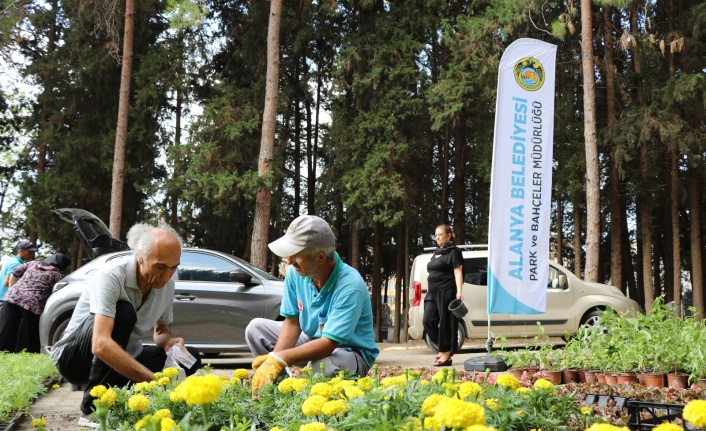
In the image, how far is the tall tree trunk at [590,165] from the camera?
52.4ft

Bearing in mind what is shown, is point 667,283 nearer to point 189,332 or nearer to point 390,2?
point 390,2

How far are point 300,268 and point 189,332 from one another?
586 cm

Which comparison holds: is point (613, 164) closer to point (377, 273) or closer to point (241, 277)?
point (377, 273)

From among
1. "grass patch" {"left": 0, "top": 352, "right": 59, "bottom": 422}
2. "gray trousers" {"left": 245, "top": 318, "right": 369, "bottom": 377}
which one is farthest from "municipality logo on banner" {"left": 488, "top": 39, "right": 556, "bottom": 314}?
"grass patch" {"left": 0, "top": 352, "right": 59, "bottom": 422}

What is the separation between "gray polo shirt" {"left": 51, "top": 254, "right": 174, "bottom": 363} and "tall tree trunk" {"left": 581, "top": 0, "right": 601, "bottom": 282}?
1296 cm

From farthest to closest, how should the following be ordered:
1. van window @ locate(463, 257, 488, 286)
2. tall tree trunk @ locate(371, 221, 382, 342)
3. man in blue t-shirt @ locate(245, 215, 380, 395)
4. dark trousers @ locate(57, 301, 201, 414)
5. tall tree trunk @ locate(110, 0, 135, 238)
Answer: tall tree trunk @ locate(371, 221, 382, 342), tall tree trunk @ locate(110, 0, 135, 238), van window @ locate(463, 257, 488, 286), dark trousers @ locate(57, 301, 201, 414), man in blue t-shirt @ locate(245, 215, 380, 395)

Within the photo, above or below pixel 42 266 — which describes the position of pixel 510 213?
above

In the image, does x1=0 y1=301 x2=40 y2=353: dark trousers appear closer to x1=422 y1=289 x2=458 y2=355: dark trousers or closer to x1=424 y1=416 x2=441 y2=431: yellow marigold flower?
x1=422 y1=289 x2=458 y2=355: dark trousers

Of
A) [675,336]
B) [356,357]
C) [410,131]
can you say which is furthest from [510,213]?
[410,131]

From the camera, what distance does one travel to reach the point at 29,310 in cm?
976

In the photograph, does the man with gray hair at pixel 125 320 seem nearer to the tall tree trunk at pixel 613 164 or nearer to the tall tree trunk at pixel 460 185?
the tall tree trunk at pixel 613 164

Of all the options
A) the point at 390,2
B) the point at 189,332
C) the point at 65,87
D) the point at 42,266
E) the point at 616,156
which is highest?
the point at 390,2

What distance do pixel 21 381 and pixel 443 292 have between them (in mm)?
5646

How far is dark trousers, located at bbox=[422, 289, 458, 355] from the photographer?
9.66m
